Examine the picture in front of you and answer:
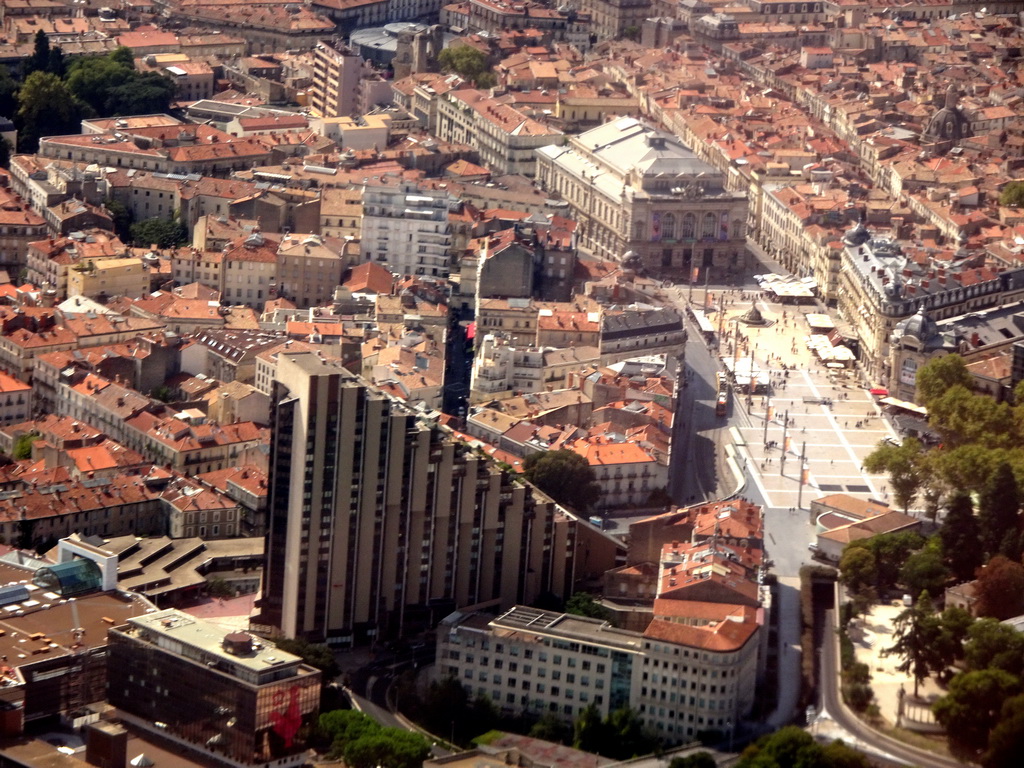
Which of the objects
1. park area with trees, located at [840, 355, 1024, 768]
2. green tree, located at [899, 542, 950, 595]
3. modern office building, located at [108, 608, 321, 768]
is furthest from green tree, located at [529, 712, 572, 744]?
green tree, located at [899, 542, 950, 595]

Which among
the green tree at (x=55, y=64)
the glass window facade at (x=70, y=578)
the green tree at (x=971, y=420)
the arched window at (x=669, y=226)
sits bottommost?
the glass window facade at (x=70, y=578)

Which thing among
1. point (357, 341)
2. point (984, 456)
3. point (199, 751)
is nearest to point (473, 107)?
point (357, 341)

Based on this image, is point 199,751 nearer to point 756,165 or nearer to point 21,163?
point 21,163

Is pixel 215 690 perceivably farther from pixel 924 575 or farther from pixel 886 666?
pixel 924 575

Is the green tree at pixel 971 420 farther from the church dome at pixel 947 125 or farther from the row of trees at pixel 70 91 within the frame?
the row of trees at pixel 70 91

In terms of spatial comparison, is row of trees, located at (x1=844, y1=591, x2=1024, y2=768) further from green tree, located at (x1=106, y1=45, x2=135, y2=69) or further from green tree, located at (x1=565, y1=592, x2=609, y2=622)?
green tree, located at (x1=106, y1=45, x2=135, y2=69)

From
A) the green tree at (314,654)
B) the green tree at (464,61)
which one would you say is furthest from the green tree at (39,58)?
the green tree at (314,654)
